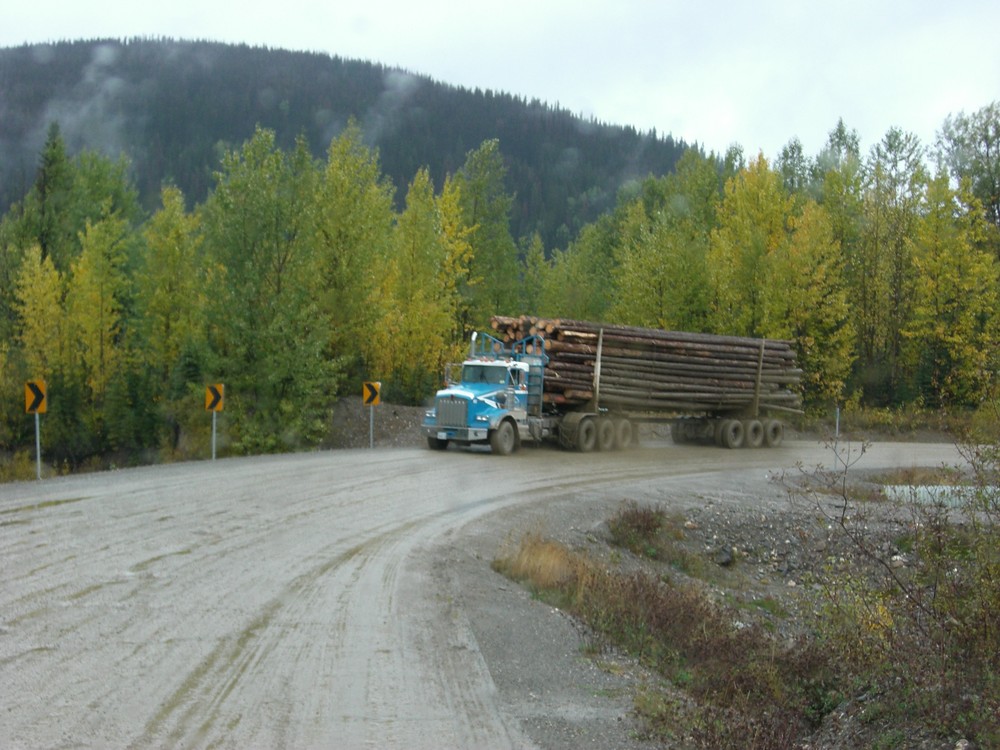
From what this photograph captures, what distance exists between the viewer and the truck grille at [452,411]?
2748 centimetres

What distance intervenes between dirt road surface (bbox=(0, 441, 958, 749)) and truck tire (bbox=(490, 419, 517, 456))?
329 inches

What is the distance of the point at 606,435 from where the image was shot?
31.0m

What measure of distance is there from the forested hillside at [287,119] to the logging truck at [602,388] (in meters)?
106

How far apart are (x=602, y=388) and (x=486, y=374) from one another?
171 inches

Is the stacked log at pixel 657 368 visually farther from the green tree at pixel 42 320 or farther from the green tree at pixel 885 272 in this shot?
the green tree at pixel 42 320

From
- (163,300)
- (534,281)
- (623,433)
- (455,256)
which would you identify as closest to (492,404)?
(623,433)

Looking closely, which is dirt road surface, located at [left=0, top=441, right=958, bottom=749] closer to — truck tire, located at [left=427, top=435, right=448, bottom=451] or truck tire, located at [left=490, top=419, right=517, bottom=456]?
truck tire, located at [left=490, top=419, right=517, bottom=456]

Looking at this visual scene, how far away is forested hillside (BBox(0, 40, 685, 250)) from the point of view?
155 m

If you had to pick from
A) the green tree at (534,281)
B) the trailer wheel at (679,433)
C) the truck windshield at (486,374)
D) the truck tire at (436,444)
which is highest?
the green tree at (534,281)

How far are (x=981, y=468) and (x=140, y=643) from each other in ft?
24.0

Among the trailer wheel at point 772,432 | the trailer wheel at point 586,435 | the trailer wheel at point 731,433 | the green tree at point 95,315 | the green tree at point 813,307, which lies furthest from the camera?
the green tree at point 95,315

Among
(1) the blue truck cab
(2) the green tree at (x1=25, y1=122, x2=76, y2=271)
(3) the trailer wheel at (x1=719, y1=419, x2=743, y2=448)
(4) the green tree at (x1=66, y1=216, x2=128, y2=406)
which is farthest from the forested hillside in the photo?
(1) the blue truck cab

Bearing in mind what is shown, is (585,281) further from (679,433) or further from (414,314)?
(679,433)

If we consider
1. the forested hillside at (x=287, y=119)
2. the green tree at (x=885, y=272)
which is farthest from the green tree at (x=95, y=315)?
the forested hillside at (x=287, y=119)
